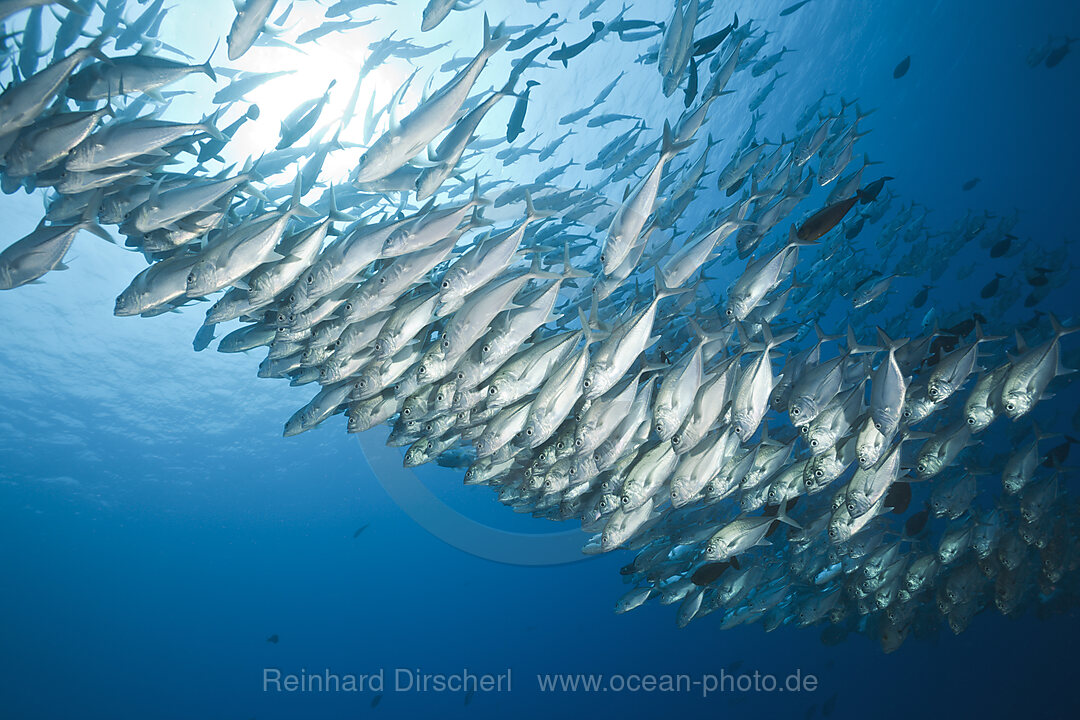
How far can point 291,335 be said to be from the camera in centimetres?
392

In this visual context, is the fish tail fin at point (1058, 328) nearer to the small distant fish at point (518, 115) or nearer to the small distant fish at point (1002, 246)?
the small distant fish at point (1002, 246)

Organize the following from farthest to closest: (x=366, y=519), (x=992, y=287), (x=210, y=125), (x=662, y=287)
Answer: (x=366, y=519) → (x=992, y=287) → (x=662, y=287) → (x=210, y=125)

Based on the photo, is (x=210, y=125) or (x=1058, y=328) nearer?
(x=210, y=125)

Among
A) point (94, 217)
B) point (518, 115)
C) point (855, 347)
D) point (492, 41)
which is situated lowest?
point (855, 347)

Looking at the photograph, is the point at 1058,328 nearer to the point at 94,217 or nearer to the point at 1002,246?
the point at 1002,246

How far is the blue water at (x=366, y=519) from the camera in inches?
679

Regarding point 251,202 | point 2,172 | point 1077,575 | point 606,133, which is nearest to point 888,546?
point 251,202

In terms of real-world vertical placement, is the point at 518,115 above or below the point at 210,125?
above

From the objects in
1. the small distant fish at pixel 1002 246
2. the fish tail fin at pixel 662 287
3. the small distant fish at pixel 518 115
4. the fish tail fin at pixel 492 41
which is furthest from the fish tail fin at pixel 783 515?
the small distant fish at pixel 1002 246

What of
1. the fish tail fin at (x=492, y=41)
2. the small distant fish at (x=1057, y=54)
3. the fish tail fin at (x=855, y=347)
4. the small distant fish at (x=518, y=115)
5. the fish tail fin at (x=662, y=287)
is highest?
the small distant fish at (x=1057, y=54)

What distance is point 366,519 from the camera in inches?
2048

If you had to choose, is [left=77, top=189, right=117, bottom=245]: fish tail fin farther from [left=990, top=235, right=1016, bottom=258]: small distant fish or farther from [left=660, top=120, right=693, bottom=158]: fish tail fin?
[left=990, top=235, right=1016, bottom=258]: small distant fish

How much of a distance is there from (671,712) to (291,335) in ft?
209

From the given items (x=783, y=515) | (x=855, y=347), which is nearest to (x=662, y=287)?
(x=855, y=347)
